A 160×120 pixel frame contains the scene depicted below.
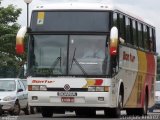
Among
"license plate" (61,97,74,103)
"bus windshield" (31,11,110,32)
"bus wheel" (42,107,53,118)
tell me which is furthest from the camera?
"bus wheel" (42,107,53,118)

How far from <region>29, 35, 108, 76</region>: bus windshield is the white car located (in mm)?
6518

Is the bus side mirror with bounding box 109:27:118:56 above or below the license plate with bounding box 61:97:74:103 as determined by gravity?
above

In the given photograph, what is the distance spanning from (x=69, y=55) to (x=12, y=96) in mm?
7324

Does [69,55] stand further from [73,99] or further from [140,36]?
[140,36]

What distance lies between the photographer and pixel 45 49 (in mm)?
23812

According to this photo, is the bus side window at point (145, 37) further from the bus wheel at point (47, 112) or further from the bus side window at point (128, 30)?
the bus wheel at point (47, 112)

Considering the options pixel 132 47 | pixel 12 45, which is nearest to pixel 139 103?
pixel 132 47

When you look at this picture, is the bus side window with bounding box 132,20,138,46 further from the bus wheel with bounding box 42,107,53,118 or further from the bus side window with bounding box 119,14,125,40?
the bus wheel with bounding box 42,107,53,118

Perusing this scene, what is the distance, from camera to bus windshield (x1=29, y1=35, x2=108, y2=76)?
23.7 m

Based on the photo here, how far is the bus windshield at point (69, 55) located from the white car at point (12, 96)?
6.52 metres

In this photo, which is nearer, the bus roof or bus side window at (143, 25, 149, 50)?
the bus roof

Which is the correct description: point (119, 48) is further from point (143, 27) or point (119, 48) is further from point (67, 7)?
point (143, 27)

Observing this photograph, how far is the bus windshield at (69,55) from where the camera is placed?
77.9 feet

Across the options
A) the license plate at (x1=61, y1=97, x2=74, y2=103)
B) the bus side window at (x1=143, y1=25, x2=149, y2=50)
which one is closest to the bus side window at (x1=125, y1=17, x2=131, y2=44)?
the bus side window at (x1=143, y1=25, x2=149, y2=50)
